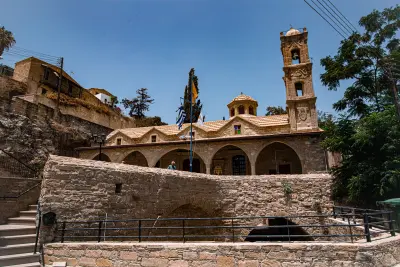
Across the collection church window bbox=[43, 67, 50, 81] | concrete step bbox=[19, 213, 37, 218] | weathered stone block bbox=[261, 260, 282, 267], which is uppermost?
church window bbox=[43, 67, 50, 81]

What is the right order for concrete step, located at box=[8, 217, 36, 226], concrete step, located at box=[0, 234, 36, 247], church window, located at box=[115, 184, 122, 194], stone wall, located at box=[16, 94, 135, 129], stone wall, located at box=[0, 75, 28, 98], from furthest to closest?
stone wall, located at box=[16, 94, 135, 129], stone wall, located at box=[0, 75, 28, 98], church window, located at box=[115, 184, 122, 194], concrete step, located at box=[8, 217, 36, 226], concrete step, located at box=[0, 234, 36, 247]

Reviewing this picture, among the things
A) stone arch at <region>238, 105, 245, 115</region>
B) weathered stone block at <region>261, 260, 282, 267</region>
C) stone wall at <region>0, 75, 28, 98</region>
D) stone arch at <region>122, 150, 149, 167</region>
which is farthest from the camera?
stone arch at <region>238, 105, 245, 115</region>

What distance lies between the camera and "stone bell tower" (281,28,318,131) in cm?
1761

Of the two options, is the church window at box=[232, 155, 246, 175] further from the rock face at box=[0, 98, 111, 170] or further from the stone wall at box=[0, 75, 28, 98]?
the stone wall at box=[0, 75, 28, 98]

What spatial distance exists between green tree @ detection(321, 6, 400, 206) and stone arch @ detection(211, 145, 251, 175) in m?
7.25

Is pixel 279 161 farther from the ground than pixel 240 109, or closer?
closer

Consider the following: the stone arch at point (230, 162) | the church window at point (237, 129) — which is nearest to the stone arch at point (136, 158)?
the stone arch at point (230, 162)

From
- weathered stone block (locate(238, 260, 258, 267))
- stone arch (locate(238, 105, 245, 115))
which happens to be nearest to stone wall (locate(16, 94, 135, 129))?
stone arch (locate(238, 105, 245, 115))

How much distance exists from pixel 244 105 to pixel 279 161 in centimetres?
843

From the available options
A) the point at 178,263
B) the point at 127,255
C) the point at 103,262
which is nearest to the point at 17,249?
the point at 103,262

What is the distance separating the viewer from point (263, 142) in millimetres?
16719

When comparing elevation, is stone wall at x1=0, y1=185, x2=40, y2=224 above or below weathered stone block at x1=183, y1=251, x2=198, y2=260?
above

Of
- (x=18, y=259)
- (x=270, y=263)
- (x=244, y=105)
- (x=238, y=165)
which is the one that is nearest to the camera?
(x=270, y=263)

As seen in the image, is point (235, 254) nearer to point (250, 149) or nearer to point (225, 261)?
point (225, 261)
